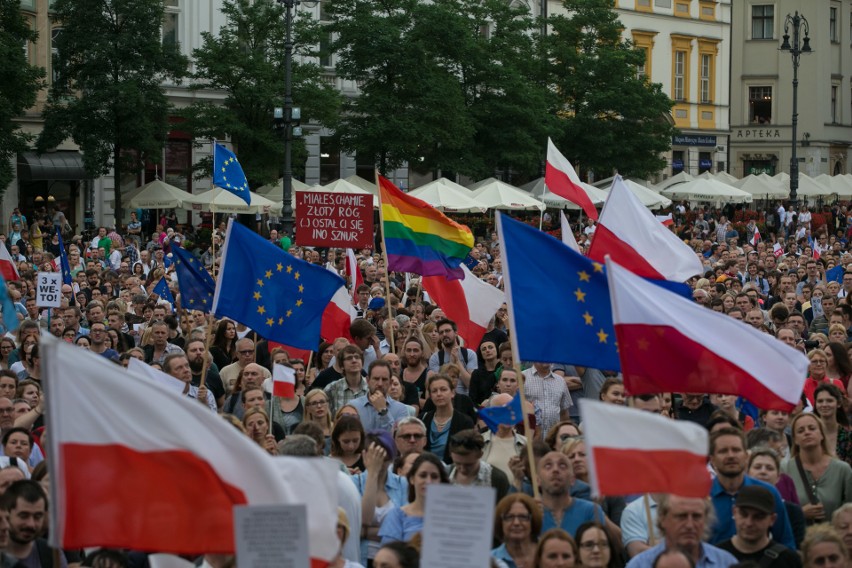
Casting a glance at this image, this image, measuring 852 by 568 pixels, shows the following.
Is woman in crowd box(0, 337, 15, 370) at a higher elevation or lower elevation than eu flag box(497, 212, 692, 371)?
lower

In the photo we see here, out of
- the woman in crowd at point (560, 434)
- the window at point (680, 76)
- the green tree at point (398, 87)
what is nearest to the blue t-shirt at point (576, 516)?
the woman in crowd at point (560, 434)

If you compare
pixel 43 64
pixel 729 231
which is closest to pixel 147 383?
pixel 729 231

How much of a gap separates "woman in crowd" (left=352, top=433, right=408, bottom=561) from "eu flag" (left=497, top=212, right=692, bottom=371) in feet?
3.52

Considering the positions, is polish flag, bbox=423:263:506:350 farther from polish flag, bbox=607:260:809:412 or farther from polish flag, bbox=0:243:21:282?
polish flag, bbox=607:260:809:412

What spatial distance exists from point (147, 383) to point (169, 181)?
44498 millimetres

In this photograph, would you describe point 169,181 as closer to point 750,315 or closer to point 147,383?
point 750,315

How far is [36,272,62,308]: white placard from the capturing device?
16.8 m

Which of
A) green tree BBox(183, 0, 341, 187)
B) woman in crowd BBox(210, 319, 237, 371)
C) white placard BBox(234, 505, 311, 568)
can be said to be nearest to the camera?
white placard BBox(234, 505, 311, 568)

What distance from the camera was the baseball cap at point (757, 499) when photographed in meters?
7.81

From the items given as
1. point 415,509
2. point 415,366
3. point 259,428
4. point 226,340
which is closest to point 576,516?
point 415,509

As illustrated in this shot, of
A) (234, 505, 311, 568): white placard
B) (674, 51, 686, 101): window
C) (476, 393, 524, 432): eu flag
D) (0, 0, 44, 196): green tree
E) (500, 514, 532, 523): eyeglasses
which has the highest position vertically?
(674, 51, 686, 101): window

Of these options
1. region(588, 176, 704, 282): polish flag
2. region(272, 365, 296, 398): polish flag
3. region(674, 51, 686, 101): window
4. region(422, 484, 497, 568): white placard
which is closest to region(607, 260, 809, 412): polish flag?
region(422, 484, 497, 568): white placard

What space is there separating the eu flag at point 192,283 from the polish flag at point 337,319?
1571mm

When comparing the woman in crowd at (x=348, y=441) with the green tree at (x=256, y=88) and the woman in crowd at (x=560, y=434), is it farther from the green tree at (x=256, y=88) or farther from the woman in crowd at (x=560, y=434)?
the green tree at (x=256, y=88)
